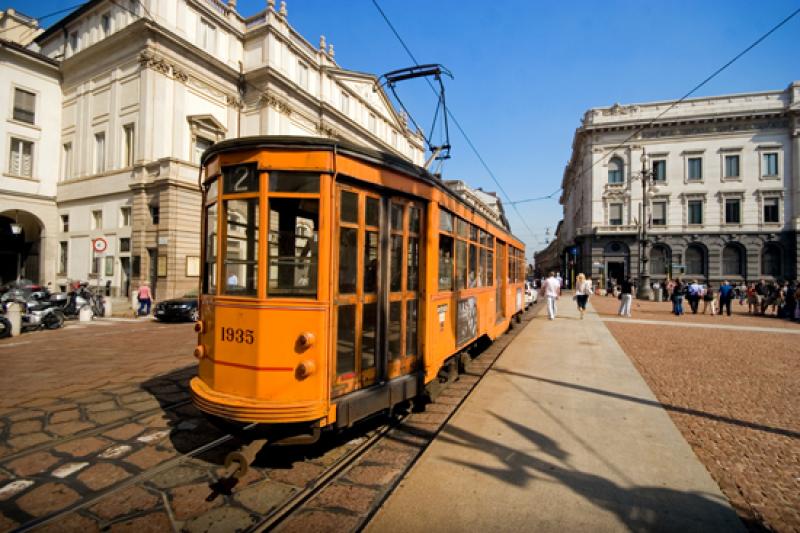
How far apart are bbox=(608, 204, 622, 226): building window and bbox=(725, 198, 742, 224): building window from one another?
9320 mm

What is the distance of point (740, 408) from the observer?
5.18 m

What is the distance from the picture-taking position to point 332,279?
351 centimetres

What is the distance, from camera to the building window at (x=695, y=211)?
1580 inches

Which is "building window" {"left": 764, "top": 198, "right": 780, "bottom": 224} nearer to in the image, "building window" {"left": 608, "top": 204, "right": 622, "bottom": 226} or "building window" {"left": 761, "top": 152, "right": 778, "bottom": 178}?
"building window" {"left": 761, "top": 152, "right": 778, "bottom": 178}

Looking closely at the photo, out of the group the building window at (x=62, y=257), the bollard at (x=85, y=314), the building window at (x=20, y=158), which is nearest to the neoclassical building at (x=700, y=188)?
the bollard at (x=85, y=314)

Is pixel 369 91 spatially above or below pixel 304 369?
above

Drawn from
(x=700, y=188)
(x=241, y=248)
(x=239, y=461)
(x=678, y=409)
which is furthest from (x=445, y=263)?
(x=700, y=188)

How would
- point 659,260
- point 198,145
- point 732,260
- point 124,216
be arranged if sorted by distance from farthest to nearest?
point 659,260 → point 732,260 → point 124,216 → point 198,145

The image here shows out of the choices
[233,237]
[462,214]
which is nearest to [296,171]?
[233,237]

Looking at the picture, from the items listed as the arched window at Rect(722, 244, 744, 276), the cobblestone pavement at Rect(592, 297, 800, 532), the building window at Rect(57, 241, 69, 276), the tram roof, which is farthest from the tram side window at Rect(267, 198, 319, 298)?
the arched window at Rect(722, 244, 744, 276)

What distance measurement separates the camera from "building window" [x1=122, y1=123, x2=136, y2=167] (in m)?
22.5

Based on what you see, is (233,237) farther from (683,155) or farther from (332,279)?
(683,155)

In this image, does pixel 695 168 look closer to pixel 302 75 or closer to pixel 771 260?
A: pixel 771 260

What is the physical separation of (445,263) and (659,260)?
143ft
